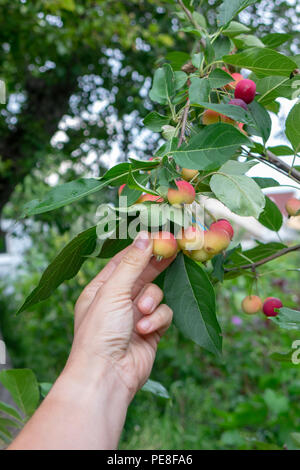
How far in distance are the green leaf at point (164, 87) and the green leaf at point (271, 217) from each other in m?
0.28

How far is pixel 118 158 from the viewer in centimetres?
225

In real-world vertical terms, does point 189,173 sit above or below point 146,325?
above

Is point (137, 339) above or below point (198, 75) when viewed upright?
below

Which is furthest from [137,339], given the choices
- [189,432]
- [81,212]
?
[189,432]

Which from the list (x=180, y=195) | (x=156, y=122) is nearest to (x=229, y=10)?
(x=156, y=122)

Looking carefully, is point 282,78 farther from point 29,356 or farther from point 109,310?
point 29,356

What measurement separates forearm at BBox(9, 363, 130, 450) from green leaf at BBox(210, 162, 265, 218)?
0.27m

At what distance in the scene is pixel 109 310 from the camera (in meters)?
0.56

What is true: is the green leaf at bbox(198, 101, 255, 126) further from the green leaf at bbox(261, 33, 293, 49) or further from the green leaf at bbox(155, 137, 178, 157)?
the green leaf at bbox(261, 33, 293, 49)

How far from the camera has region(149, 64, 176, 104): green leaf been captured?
587 mm

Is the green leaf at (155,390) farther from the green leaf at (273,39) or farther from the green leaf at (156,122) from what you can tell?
the green leaf at (273,39)

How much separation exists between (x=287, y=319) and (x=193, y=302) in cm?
12

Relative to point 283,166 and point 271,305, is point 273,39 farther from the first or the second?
point 271,305

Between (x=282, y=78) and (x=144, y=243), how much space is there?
11.8 inches
